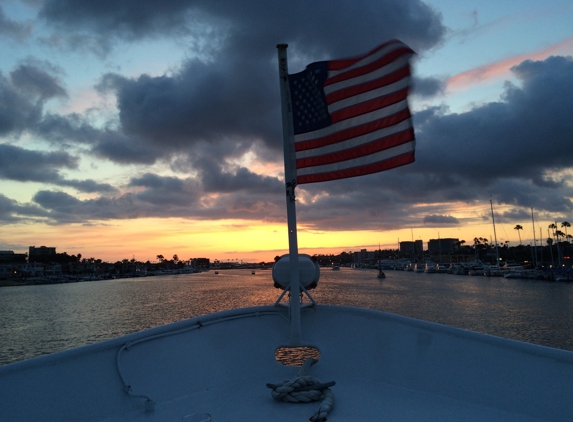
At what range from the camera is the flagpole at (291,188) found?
527 centimetres

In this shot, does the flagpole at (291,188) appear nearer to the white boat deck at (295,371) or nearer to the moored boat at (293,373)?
the moored boat at (293,373)

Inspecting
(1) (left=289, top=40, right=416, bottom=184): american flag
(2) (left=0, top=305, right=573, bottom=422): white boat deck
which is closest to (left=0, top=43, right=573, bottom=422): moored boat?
(2) (left=0, top=305, right=573, bottom=422): white boat deck

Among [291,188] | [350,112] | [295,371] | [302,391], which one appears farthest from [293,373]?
[350,112]

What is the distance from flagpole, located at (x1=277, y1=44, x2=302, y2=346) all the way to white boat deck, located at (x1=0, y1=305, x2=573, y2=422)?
0.49 metres

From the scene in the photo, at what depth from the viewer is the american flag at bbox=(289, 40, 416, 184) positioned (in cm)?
536

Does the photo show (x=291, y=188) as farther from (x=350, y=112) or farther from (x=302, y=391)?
(x=302, y=391)

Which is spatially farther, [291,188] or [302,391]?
[291,188]

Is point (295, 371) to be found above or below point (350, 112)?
below

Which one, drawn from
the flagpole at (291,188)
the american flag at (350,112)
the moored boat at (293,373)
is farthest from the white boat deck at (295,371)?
the american flag at (350,112)

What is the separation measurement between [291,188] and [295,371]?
2.66 metres

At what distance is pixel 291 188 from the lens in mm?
5309

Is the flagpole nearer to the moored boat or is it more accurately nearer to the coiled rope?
the moored boat

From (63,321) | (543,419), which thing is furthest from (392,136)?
(63,321)

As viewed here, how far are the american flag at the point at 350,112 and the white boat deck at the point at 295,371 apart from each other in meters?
2.33
